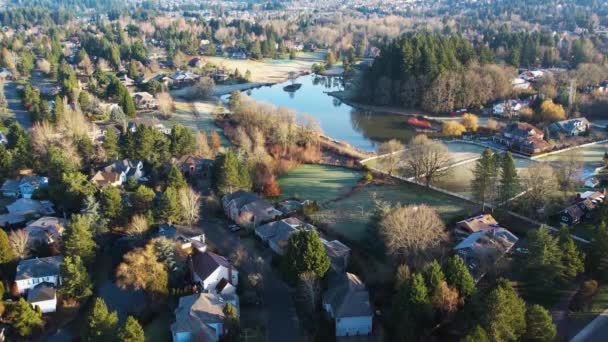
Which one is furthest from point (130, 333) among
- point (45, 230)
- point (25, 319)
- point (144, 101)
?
point (144, 101)

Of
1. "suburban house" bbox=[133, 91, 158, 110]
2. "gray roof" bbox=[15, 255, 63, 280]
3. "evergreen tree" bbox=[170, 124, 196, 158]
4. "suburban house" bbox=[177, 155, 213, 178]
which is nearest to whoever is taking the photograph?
"gray roof" bbox=[15, 255, 63, 280]

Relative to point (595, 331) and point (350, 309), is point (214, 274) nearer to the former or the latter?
point (350, 309)

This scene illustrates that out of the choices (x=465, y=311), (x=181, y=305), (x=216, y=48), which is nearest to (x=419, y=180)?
(x=465, y=311)

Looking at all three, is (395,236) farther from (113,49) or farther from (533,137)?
(113,49)

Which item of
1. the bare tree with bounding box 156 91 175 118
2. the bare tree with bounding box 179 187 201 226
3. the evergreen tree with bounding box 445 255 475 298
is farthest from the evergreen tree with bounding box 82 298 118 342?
the bare tree with bounding box 156 91 175 118

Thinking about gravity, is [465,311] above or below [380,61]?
below

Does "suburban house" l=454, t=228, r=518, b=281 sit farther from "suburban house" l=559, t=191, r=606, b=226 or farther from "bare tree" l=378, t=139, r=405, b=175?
"bare tree" l=378, t=139, r=405, b=175
